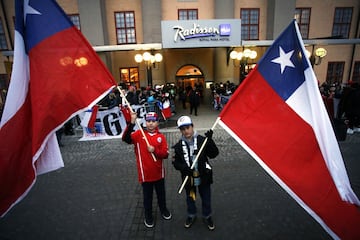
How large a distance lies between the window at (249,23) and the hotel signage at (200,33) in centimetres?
568

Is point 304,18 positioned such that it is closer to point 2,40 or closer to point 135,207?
point 135,207

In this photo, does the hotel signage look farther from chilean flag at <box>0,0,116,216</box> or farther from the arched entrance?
chilean flag at <box>0,0,116,216</box>

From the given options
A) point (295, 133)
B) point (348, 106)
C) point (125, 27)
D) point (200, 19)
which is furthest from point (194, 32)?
point (295, 133)

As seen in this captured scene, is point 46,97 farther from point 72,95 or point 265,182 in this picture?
point 265,182

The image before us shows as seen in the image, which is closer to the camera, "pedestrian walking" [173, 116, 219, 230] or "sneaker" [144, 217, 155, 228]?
"pedestrian walking" [173, 116, 219, 230]

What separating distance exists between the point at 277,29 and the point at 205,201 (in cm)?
1717

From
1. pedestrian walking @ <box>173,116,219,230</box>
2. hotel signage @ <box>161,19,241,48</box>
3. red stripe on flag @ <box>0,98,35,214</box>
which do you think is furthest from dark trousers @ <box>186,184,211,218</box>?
hotel signage @ <box>161,19,241,48</box>

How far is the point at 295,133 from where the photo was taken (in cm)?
267

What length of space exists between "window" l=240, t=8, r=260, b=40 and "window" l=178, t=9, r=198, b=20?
3768 mm

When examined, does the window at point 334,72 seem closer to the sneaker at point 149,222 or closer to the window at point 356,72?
the window at point 356,72

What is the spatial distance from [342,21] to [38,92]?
22842 millimetres

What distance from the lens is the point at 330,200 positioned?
239 centimetres

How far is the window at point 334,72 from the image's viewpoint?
60.2ft

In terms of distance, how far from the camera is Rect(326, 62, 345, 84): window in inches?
722
